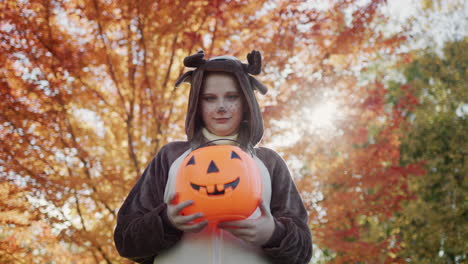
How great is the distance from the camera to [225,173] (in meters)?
1.85

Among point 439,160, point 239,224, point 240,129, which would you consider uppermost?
point 240,129

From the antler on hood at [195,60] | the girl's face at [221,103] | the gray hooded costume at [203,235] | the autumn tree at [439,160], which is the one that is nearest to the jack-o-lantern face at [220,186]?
the gray hooded costume at [203,235]

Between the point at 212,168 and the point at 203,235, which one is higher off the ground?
the point at 212,168

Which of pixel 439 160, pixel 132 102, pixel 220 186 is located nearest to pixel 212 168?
pixel 220 186

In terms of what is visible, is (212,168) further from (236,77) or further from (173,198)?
(236,77)

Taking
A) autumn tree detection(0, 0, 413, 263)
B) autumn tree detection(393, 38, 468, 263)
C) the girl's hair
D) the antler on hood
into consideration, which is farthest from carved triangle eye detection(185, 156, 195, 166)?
autumn tree detection(393, 38, 468, 263)

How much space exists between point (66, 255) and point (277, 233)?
14.2 ft

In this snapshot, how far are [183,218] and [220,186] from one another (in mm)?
196

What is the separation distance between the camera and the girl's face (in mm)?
2295

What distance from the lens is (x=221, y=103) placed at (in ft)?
7.48

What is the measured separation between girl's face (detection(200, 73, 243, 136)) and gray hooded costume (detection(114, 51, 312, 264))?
0.05 metres

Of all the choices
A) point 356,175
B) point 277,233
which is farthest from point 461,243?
point 277,233

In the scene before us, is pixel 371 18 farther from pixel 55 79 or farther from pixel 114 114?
pixel 55 79

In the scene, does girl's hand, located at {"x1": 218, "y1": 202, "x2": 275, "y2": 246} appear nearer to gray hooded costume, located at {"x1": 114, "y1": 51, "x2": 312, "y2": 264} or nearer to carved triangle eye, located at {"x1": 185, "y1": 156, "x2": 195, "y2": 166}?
gray hooded costume, located at {"x1": 114, "y1": 51, "x2": 312, "y2": 264}
